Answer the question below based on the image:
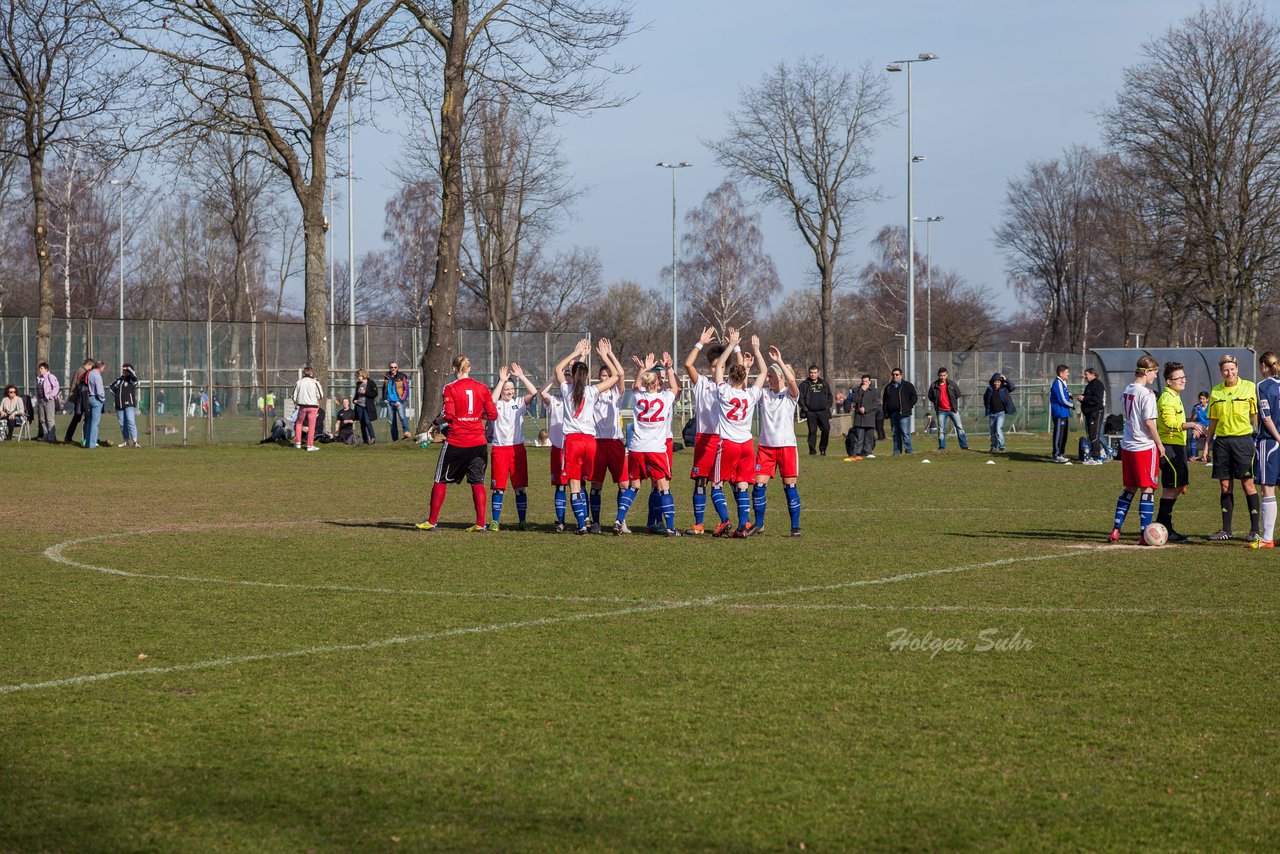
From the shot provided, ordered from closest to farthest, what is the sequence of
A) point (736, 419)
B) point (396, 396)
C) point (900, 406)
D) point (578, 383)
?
point (736, 419)
point (578, 383)
point (900, 406)
point (396, 396)

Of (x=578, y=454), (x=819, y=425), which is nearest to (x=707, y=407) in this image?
(x=578, y=454)

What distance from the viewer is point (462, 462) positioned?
47.0ft

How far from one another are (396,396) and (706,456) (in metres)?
20.6

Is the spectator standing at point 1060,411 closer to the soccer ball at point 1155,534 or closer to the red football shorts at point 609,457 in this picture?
the soccer ball at point 1155,534

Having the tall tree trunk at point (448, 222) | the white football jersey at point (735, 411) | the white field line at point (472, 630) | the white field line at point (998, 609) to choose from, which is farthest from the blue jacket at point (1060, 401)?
the white field line at point (998, 609)

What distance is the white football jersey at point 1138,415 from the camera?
1341 centimetres

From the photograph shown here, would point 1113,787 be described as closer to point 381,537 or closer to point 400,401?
point 381,537

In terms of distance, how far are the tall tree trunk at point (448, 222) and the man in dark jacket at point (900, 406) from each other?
10.1m

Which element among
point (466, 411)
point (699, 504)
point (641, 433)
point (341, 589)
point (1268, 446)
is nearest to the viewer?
point (341, 589)

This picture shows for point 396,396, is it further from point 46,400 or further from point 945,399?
point 945,399

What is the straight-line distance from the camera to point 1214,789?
215 inches

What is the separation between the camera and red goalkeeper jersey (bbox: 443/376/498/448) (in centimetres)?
1422

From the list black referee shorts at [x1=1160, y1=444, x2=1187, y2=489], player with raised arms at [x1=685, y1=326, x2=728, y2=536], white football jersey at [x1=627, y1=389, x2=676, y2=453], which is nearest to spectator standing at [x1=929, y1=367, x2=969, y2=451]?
black referee shorts at [x1=1160, y1=444, x2=1187, y2=489]

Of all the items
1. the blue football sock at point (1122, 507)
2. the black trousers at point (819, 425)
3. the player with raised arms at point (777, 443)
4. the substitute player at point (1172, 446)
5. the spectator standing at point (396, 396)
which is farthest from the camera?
the spectator standing at point (396, 396)
